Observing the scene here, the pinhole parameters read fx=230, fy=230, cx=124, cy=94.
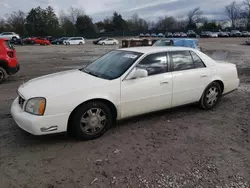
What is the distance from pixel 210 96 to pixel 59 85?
10.5 feet

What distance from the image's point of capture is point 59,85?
3.65m

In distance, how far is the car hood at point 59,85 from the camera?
135 inches

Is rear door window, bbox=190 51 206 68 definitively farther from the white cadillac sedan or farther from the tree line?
the tree line

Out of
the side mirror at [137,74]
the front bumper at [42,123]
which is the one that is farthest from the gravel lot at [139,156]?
the side mirror at [137,74]

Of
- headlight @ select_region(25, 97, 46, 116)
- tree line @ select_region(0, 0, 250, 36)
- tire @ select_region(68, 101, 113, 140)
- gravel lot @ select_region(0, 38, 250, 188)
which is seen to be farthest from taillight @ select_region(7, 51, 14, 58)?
tree line @ select_region(0, 0, 250, 36)

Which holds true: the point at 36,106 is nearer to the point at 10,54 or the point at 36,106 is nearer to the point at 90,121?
the point at 90,121

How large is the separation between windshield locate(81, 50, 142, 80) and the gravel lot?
100 cm

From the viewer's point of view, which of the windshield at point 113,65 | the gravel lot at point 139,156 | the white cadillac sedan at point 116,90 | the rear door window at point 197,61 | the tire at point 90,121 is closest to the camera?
the gravel lot at point 139,156

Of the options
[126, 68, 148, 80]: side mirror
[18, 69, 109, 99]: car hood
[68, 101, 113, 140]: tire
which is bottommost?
[68, 101, 113, 140]: tire

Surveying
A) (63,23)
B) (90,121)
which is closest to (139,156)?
(90,121)

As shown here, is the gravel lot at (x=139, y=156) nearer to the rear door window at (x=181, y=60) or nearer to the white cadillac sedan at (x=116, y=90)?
the white cadillac sedan at (x=116, y=90)

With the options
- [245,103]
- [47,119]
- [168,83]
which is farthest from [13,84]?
[245,103]

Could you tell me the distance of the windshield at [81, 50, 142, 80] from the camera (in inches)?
157

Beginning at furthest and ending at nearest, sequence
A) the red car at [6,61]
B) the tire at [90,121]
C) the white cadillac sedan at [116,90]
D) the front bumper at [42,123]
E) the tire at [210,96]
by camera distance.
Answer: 1. the red car at [6,61]
2. the tire at [210,96]
3. the tire at [90,121]
4. the white cadillac sedan at [116,90]
5. the front bumper at [42,123]
